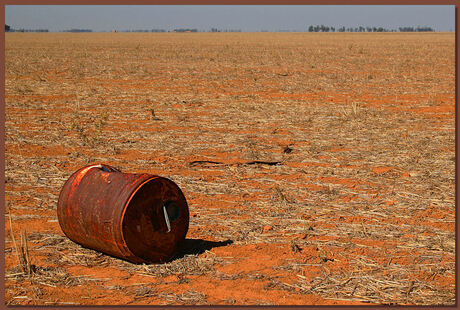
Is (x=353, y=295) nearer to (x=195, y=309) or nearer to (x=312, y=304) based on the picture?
(x=312, y=304)

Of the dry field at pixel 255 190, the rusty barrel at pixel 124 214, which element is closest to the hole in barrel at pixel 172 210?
the rusty barrel at pixel 124 214

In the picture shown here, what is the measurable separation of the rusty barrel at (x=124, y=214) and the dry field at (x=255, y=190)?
7.4 inches

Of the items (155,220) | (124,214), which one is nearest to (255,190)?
(155,220)

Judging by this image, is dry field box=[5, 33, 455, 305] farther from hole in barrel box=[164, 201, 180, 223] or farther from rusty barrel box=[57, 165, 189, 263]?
hole in barrel box=[164, 201, 180, 223]

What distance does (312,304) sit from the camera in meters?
3.79

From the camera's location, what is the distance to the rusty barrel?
13.3ft

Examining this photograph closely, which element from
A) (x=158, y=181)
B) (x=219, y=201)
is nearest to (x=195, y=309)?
(x=158, y=181)

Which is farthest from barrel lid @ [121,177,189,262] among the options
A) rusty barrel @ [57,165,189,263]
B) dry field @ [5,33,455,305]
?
dry field @ [5,33,455,305]

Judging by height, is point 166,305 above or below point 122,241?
below

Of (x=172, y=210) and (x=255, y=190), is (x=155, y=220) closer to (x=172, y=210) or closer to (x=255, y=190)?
(x=172, y=210)

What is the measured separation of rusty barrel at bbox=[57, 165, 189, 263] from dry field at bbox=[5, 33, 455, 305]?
19 centimetres

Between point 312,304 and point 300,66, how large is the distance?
771 inches

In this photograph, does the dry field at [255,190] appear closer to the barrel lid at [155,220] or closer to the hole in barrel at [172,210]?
the barrel lid at [155,220]

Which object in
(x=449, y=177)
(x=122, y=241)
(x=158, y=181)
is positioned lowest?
(x=449, y=177)
